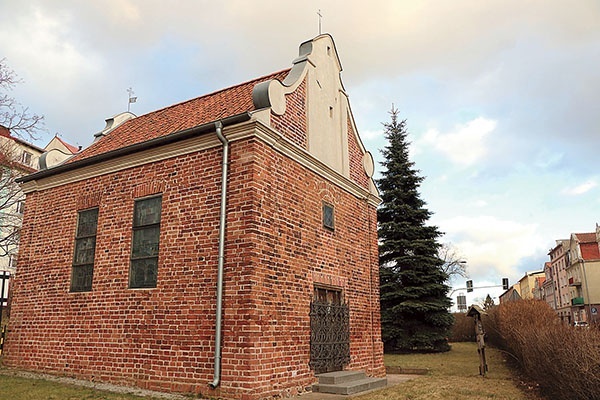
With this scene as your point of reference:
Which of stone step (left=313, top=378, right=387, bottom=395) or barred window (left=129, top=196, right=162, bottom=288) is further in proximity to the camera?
barred window (left=129, top=196, right=162, bottom=288)

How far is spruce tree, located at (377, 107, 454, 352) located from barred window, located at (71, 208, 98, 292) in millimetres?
14943

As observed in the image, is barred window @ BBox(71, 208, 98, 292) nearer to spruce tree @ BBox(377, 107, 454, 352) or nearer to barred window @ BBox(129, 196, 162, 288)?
barred window @ BBox(129, 196, 162, 288)

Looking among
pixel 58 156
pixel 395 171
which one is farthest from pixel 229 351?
pixel 395 171

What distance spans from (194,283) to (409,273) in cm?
1546

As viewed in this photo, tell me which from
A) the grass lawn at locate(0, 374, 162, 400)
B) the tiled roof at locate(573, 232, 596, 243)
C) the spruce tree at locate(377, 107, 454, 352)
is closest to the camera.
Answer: the grass lawn at locate(0, 374, 162, 400)

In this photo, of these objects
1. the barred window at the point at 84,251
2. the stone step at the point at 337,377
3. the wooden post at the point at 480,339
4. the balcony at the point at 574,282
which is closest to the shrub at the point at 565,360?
the wooden post at the point at 480,339

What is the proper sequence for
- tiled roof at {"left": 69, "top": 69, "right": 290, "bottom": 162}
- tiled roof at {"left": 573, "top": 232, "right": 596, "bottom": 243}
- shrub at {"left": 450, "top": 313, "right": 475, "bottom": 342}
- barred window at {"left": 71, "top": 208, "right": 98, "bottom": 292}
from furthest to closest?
tiled roof at {"left": 573, "top": 232, "right": 596, "bottom": 243} → shrub at {"left": 450, "top": 313, "right": 475, "bottom": 342} → tiled roof at {"left": 69, "top": 69, "right": 290, "bottom": 162} → barred window at {"left": 71, "top": 208, "right": 98, "bottom": 292}

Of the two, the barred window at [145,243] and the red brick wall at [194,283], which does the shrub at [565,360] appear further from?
the barred window at [145,243]

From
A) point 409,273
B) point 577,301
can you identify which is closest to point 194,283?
point 409,273

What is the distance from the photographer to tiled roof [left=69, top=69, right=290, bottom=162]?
10570 mm

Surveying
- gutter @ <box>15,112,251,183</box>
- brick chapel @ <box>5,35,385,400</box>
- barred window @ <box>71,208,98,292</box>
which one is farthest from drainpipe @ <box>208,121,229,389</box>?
barred window @ <box>71,208,98,292</box>

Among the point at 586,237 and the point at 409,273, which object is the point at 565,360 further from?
the point at 586,237

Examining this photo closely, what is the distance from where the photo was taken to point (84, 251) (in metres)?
10.6

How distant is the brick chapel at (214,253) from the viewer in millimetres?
8016
